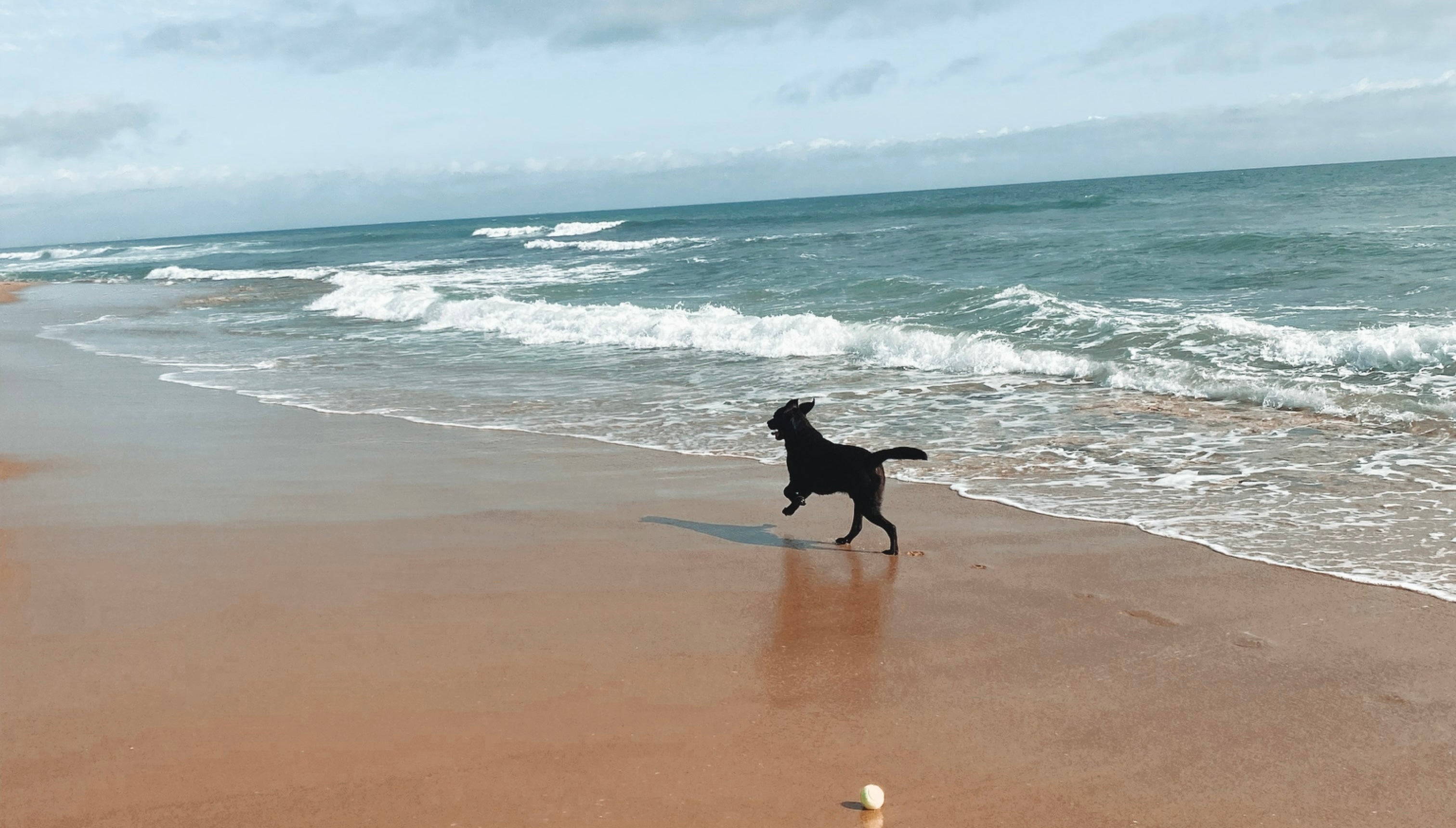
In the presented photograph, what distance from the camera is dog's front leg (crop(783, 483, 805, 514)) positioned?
6.21 metres

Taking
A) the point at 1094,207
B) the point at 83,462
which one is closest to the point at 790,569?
the point at 83,462

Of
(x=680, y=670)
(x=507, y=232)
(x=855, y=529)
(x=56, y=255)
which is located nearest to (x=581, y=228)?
(x=507, y=232)

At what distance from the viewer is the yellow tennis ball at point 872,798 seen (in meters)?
3.30

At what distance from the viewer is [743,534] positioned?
6516 mm

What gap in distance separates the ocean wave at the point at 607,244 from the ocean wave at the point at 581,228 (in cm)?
981

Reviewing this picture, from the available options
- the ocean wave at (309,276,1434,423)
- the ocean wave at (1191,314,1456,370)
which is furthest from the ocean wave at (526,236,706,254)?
the ocean wave at (1191,314,1456,370)

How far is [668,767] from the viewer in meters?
3.57

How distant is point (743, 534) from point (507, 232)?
85.3m

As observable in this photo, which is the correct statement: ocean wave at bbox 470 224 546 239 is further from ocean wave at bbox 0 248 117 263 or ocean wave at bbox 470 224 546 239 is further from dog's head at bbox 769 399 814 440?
dog's head at bbox 769 399 814 440

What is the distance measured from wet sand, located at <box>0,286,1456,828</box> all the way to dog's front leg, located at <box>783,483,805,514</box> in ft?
0.74

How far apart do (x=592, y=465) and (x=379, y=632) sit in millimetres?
3733

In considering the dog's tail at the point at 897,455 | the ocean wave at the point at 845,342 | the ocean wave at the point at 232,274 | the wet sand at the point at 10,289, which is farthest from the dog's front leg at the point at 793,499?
the ocean wave at the point at 232,274

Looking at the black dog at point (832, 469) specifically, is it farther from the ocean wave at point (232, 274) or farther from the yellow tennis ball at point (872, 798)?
the ocean wave at point (232, 274)

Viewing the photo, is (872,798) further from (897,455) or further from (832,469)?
(832,469)
